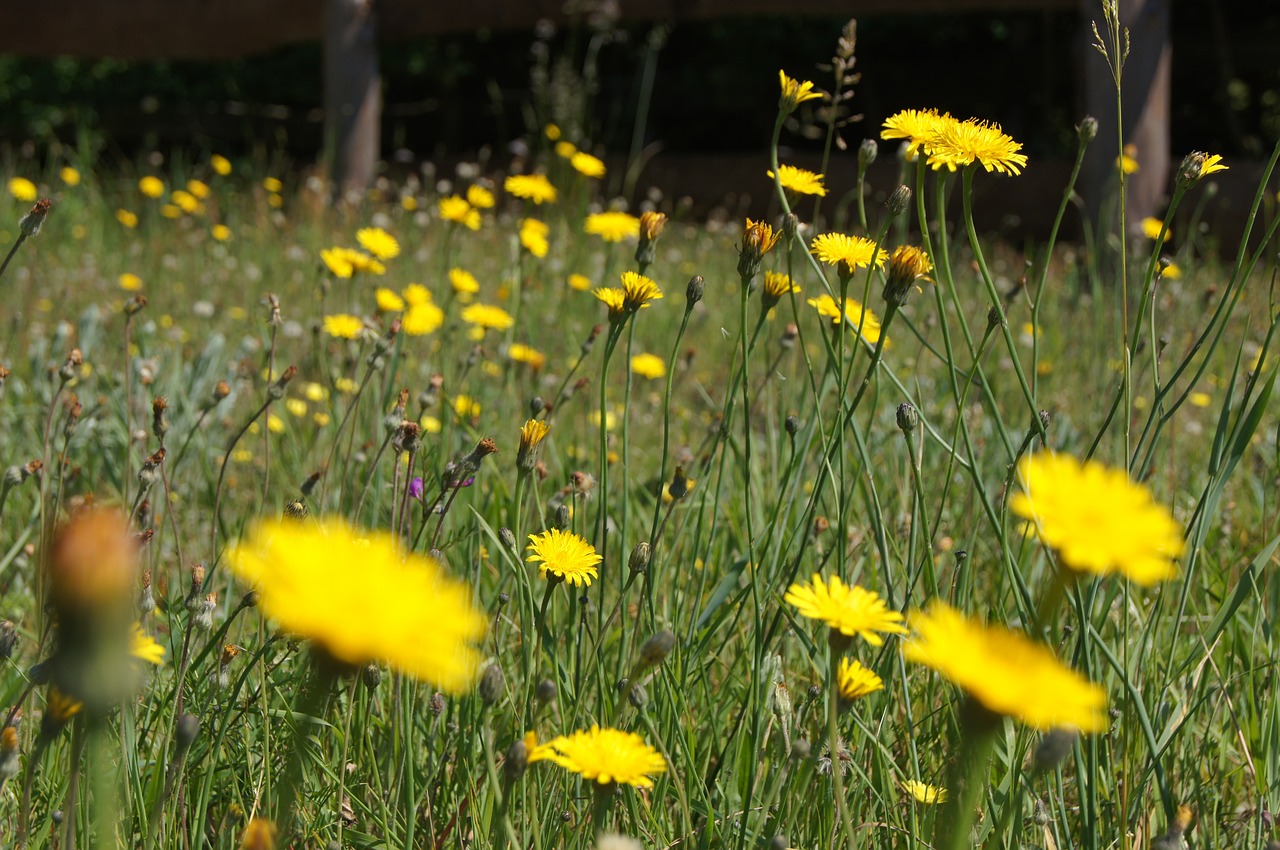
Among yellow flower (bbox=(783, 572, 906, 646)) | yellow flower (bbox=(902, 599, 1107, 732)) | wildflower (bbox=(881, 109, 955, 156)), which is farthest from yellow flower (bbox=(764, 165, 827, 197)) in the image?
yellow flower (bbox=(902, 599, 1107, 732))

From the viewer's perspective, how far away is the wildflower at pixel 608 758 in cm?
64

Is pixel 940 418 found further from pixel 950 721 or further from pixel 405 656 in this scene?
pixel 405 656

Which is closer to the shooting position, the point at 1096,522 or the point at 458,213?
the point at 1096,522

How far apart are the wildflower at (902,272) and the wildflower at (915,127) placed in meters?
0.08

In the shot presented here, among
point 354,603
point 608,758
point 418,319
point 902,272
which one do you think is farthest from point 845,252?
point 418,319

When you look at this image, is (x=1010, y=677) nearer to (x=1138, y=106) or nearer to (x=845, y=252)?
(x=845, y=252)

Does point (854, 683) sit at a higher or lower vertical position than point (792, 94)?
lower

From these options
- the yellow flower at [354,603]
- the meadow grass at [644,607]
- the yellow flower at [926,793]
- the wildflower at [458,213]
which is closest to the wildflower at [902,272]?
the meadow grass at [644,607]

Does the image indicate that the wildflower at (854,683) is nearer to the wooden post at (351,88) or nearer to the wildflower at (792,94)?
the wildflower at (792,94)

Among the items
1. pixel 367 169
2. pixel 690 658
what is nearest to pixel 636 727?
pixel 690 658

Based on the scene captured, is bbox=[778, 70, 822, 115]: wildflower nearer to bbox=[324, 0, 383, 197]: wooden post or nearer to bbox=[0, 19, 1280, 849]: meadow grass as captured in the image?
bbox=[0, 19, 1280, 849]: meadow grass

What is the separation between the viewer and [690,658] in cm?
105

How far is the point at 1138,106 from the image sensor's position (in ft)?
13.5

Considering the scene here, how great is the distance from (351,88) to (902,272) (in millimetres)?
4655
